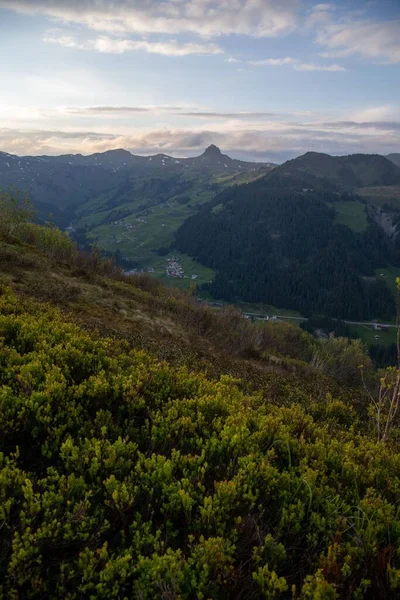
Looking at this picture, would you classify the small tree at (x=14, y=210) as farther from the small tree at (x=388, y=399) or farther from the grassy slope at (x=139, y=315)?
the small tree at (x=388, y=399)

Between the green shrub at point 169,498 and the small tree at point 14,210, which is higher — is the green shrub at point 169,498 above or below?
below

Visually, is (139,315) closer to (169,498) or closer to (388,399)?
(388,399)

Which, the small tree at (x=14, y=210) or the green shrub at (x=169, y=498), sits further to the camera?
the small tree at (x=14, y=210)

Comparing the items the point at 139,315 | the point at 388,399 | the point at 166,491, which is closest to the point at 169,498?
the point at 166,491

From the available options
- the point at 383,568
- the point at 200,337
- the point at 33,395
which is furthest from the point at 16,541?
the point at 200,337

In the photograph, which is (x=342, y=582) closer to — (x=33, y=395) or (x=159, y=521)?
(x=159, y=521)

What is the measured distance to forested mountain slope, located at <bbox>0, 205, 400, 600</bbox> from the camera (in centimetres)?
321

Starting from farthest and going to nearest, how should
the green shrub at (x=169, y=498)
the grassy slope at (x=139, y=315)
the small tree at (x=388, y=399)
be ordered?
the grassy slope at (x=139, y=315)
the small tree at (x=388, y=399)
the green shrub at (x=169, y=498)

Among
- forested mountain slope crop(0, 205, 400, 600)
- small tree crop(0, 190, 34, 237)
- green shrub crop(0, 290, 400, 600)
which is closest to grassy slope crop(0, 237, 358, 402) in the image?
forested mountain slope crop(0, 205, 400, 600)

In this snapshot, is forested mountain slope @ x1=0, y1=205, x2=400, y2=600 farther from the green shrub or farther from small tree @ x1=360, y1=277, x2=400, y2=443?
small tree @ x1=360, y1=277, x2=400, y2=443

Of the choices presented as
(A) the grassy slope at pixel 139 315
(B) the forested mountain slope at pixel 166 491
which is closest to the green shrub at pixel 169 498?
(B) the forested mountain slope at pixel 166 491

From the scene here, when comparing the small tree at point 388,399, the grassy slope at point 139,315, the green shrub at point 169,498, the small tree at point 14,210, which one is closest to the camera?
the green shrub at point 169,498

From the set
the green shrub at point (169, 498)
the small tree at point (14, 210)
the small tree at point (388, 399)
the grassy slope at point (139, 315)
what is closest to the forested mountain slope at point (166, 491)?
the green shrub at point (169, 498)

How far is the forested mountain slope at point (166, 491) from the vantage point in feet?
10.5
